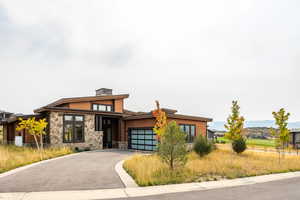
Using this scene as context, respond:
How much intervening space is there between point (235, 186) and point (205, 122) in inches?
721

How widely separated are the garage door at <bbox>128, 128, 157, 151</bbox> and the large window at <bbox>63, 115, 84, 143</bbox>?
5.99m

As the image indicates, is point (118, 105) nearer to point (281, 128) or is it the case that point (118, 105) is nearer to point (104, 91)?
point (104, 91)

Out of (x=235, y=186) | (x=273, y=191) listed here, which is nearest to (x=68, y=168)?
(x=235, y=186)

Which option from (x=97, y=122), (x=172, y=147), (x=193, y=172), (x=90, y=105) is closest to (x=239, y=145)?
(x=193, y=172)

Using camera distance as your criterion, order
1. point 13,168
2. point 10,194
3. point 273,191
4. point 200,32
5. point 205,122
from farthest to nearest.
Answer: point 205,122 < point 200,32 < point 13,168 < point 273,191 < point 10,194

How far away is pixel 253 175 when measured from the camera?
11.7 m

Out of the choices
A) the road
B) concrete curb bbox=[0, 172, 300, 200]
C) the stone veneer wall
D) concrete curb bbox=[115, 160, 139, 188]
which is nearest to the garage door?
the stone veneer wall

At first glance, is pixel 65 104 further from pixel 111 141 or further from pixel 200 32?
pixel 200 32

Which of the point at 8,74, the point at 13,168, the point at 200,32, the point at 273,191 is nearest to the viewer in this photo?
the point at 273,191

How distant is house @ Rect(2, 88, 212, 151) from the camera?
21.2 metres

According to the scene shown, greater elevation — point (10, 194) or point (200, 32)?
point (200, 32)

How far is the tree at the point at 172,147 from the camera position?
1101cm

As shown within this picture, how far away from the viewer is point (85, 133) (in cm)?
2292

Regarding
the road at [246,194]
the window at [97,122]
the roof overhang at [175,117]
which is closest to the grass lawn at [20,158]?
the window at [97,122]
